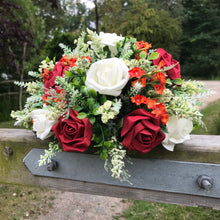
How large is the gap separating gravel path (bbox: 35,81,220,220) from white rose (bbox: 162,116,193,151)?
191cm

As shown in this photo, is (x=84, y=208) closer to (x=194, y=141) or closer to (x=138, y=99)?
(x=194, y=141)

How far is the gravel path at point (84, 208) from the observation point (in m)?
2.58

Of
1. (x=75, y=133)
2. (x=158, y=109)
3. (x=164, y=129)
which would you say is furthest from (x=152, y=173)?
(x=75, y=133)

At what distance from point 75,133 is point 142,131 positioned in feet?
1.01

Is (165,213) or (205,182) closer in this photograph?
(205,182)

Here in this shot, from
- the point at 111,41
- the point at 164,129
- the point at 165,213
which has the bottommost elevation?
the point at 165,213

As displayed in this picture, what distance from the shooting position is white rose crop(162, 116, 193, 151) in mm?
1011

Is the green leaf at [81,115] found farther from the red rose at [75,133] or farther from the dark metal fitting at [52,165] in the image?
the dark metal fitting at [52,165]

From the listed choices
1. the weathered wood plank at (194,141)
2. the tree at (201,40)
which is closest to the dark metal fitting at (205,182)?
the weathered wood plank at (194,141)

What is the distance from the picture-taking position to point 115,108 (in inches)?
36.2

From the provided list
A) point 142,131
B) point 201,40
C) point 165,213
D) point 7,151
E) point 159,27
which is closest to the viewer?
point 142,131

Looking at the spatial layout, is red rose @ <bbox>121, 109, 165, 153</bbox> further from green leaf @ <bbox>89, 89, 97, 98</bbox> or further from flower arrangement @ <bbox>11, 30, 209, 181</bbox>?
green leaf @ <bbox>89, 89, 97, 98</bbox>

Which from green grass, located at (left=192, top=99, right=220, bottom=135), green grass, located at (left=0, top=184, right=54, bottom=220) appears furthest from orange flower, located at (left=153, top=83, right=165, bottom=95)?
green grass, located at (left=192, top=99, right=220, bottom=135)

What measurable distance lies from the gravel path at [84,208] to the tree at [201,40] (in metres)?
17.0
